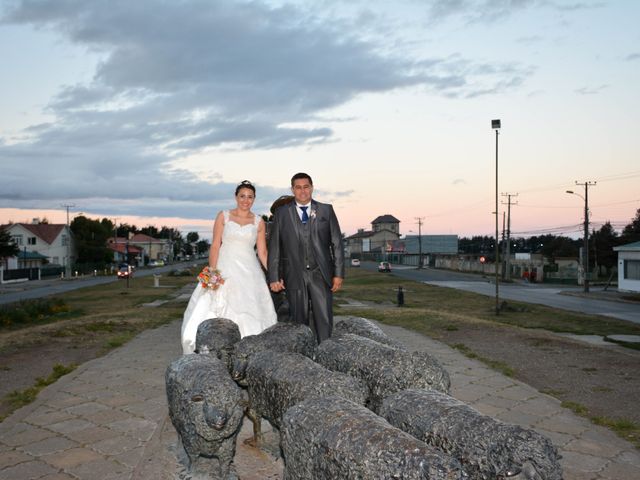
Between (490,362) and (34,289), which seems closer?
(490,362)

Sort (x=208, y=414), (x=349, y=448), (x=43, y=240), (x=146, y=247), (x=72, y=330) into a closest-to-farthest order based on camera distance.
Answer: (x=349, y=448)
(x=208, y=414)
(x=72, y=330)
(x=43, y=240)
(x=146, y=247)

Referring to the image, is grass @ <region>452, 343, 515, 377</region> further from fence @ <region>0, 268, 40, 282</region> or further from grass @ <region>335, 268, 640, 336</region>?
fence @ <region>0, 268, 40, 282</region>

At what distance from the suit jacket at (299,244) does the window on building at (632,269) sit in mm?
42152

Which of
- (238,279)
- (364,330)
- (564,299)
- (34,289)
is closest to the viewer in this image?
(364,330)

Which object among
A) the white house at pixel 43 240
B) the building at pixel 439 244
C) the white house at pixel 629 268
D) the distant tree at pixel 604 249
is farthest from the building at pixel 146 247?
the white house at pixel 629 268

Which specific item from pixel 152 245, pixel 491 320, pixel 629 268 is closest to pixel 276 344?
pixel 491 320

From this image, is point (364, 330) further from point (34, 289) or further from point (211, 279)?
point (34, 289)

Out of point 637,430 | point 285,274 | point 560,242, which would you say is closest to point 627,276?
point 637,430

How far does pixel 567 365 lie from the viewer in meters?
10.7

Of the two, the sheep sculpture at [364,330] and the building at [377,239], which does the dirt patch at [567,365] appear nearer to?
the sheep sculpture at [364,330]

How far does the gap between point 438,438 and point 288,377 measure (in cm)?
137

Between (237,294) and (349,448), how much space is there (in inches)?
145

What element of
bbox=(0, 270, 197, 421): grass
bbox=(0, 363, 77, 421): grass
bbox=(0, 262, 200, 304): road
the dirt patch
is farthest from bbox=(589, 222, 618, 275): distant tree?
bbox=(0, 363, 77, 421): grass

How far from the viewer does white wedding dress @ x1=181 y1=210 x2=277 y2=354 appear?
6398 millimetres
